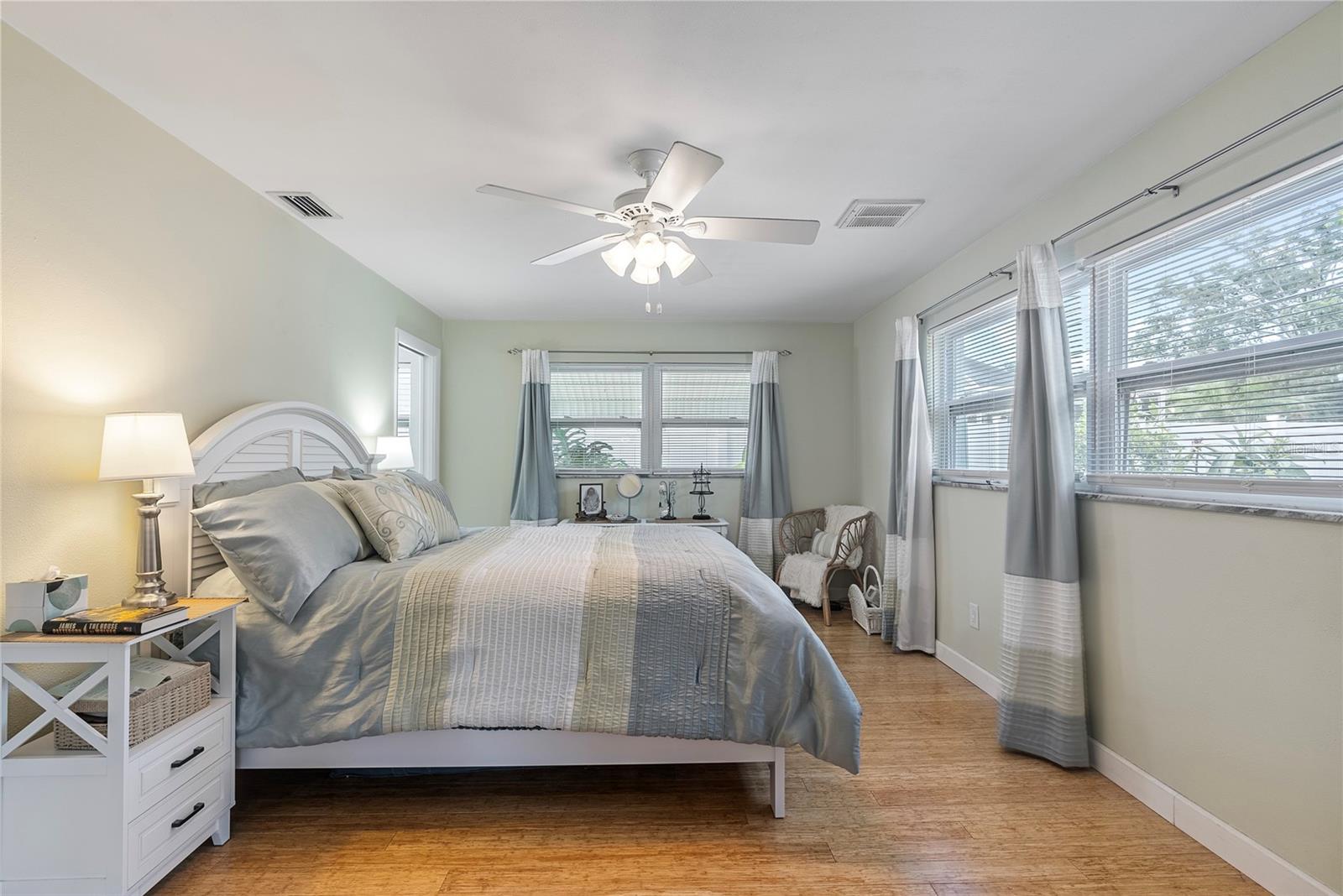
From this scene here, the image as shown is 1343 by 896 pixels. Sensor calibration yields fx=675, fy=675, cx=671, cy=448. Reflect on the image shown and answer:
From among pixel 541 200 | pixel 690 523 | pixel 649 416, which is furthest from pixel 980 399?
pixel 649 416

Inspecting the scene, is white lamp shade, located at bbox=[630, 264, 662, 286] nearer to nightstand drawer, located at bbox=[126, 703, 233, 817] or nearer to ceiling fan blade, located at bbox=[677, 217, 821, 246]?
ceiling fan blade, located at bbox=[677, 217, 821, 246]

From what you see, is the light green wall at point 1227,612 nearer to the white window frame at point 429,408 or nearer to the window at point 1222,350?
the window at point 1222,350

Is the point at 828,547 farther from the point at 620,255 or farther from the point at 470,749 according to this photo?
the point at 470,749

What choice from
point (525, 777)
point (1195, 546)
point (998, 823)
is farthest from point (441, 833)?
point (1195, 546)

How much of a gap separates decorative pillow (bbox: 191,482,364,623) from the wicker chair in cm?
356

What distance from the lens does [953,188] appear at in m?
2.96

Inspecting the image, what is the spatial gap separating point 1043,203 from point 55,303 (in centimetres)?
371

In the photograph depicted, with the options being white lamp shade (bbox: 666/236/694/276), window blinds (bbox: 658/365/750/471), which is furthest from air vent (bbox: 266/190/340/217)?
window blinds (bbox: 658/365/750/471)

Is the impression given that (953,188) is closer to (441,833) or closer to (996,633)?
(996,633)

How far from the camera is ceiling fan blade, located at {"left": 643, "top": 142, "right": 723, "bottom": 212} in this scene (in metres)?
2.08

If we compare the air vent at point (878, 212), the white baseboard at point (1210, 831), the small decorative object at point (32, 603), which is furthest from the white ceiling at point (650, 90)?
the white baseboard at point (1210, 831)

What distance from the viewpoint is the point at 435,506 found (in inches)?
131

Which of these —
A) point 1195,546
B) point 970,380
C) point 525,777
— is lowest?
point 525,777

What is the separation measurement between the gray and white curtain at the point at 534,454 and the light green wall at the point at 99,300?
2541 millimetres
